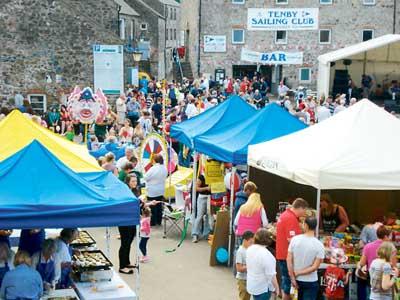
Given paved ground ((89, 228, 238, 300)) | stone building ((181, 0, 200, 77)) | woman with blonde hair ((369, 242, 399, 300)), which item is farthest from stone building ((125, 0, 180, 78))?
woman with blonde hair ((369, 242, 399, 300))

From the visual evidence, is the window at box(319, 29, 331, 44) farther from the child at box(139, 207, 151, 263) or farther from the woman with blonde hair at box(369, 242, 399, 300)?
the woman with blonde hair at box(369, 242, 399, 300)

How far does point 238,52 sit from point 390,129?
33570mm

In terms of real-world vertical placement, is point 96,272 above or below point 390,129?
below

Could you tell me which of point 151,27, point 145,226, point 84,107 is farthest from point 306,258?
point 151,27

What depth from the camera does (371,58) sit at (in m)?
39.7

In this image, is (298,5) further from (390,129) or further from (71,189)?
(71,189)

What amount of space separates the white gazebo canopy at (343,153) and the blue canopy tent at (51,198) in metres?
2.73

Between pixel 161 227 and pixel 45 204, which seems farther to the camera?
pixel 161 227

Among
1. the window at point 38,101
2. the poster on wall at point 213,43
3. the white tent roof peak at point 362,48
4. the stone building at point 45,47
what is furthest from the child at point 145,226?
the poster on wall at point 213,43

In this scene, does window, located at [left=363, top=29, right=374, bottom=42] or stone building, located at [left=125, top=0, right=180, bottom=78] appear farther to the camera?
stone building, located at [left=125, top=0, right=180, bottom=78]

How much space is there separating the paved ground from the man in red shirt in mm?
1229

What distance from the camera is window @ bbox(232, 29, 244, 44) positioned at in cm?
4369

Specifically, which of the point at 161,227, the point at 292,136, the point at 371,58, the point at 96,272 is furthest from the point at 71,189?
the point at 371,58

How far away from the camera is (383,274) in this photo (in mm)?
8375
